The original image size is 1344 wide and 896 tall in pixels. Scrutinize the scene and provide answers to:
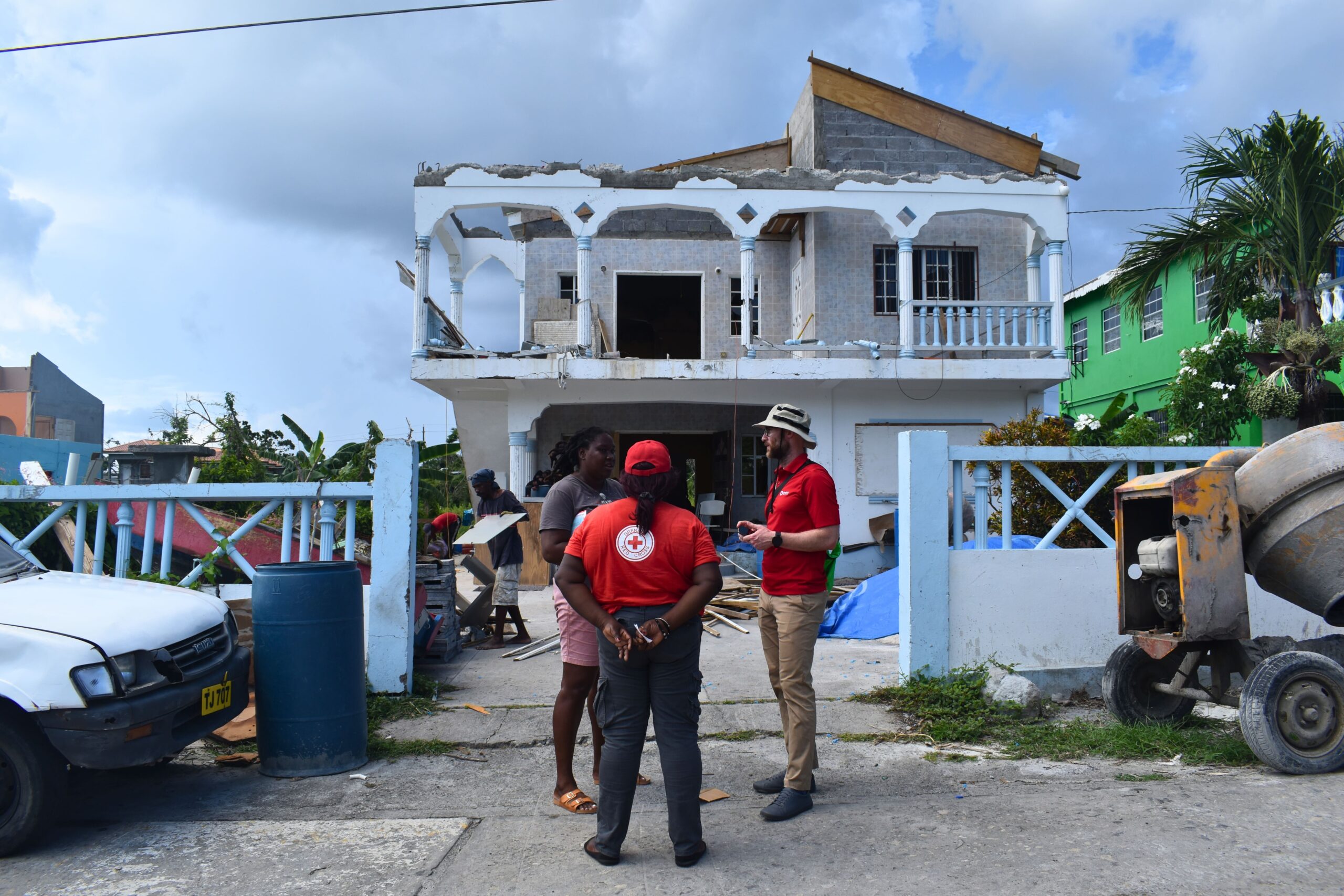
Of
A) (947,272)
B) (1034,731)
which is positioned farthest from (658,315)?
(1034,731)

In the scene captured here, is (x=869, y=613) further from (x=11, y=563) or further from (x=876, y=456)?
(x=11, y=563)

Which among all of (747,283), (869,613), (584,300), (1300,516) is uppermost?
(747,283)

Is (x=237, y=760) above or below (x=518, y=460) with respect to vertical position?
below

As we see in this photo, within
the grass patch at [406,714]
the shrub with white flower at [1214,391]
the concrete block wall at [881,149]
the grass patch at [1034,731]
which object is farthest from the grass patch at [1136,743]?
the concrete block wall at [881,149]

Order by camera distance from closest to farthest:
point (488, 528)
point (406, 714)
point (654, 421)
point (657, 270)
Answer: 1. point (406, 714)
2. point (488, 528)
3. point (657, 270)
4. point (654, 421)

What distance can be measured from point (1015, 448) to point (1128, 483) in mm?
1053

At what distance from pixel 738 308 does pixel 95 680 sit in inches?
494

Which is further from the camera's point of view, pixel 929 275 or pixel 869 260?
pixel 929 275

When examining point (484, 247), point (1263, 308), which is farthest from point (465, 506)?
point (1263, 308)

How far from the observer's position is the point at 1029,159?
1450cm

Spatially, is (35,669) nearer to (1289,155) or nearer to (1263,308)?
(1289,155)

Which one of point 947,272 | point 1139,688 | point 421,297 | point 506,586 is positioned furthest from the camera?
point 947,272

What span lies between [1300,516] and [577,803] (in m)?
3.79

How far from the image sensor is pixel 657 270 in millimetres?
15141
